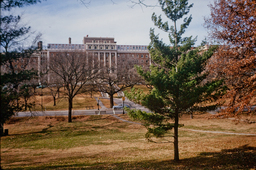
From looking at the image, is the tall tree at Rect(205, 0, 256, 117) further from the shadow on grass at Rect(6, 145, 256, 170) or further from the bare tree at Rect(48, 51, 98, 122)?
the bare tree at Rect(48, 51, 98, 122)

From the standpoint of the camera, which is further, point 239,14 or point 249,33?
point 239,14

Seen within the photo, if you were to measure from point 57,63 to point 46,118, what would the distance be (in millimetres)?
9661

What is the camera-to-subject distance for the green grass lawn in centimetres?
1041

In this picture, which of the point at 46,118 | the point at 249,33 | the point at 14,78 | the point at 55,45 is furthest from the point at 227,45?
the point at 55,45

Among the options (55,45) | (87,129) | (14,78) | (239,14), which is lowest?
(87,129)

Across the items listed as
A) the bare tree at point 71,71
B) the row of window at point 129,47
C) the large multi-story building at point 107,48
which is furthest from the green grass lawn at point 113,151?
the row of window at point 129,47

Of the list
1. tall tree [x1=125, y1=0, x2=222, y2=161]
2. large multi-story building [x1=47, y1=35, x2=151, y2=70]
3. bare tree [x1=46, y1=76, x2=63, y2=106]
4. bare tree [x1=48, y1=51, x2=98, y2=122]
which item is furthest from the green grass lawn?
large multi-story building [x1=47, y1=35, x2=151, y2=70]

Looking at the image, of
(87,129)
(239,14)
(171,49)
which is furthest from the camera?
(87,129)

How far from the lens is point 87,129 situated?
2577 cm

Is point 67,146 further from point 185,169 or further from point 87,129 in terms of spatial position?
point 185,169

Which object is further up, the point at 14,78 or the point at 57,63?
the point at 57,63

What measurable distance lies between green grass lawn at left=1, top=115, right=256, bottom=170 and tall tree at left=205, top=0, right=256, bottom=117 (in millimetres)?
2897

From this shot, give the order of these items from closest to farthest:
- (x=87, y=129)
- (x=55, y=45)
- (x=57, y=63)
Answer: (x=87, y=129) < (x=57, y=63) < (x=55, y=45)

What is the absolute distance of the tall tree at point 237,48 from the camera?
10.0 m
